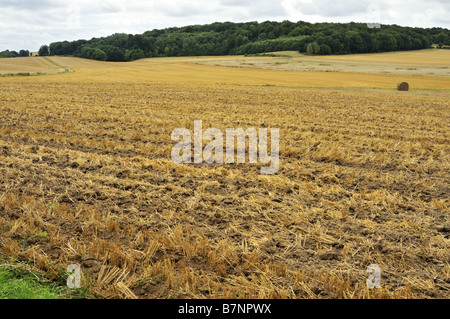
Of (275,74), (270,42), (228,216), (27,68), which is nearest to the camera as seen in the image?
(228,216)

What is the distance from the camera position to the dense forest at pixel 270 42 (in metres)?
92.9

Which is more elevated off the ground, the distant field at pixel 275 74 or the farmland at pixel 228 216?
the distant field at pixel 275 74

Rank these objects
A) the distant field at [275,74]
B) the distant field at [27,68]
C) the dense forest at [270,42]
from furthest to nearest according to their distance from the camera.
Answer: the dense forest at [270,42]
the distant field at [27,68]
the distant field at [275,74]

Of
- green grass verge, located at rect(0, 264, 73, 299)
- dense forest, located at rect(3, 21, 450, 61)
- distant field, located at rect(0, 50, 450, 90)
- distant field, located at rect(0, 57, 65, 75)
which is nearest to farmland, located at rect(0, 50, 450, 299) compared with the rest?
green grass verge, located at rect(0, 264, 73, 299)

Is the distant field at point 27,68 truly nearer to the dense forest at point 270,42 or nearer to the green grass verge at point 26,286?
the dense forest at point 270,42

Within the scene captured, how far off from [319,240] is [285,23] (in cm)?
12951

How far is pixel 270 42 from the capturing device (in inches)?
4082

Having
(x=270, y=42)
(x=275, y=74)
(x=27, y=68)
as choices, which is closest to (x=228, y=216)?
(x=275, y=74)

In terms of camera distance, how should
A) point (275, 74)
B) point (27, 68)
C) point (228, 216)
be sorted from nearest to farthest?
1. point (228, 216)
2. point (275, 74)
3. point (27, 68)

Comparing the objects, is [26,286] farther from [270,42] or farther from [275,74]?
[270,42]

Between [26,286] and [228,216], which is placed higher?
[228,216]

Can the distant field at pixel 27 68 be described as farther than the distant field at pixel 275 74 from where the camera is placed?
Yes

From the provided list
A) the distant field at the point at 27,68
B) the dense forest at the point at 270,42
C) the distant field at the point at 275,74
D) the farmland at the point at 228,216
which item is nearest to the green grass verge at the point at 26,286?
the farmland at the point at 228,216
